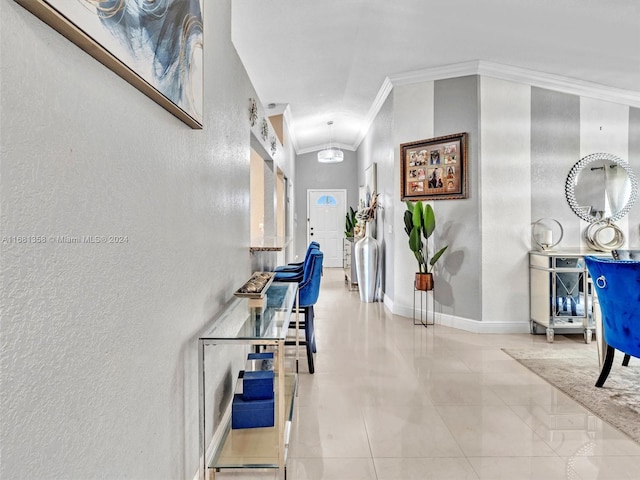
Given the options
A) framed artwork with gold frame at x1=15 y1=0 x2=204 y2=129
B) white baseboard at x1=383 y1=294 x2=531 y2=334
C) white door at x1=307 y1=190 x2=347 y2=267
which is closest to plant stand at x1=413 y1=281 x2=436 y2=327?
white baseboard at x1=383 y1=294 x2=531 y2=334

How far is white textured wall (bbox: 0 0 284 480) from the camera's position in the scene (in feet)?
2.28

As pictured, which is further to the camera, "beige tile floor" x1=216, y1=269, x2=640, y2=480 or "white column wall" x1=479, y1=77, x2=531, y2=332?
"white column wall" x1=479, y1=77, x2=531, y2=332

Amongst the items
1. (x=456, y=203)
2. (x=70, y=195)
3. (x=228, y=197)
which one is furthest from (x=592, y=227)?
(x=70, y=195)

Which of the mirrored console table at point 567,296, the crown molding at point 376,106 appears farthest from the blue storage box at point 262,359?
the crown molding at point 376,106

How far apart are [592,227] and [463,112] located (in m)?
1.97

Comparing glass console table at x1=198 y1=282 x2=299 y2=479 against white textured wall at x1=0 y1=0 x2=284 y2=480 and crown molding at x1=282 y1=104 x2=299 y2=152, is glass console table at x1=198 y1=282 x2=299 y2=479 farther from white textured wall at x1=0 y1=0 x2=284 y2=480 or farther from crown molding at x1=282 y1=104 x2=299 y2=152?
crown molding at x1=282 y1=104 x2=299 y2=152

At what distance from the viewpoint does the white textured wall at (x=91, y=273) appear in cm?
69

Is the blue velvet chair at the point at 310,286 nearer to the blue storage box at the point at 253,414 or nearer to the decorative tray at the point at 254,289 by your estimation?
the decorative tray at the point at 254,289

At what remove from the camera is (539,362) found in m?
3.48

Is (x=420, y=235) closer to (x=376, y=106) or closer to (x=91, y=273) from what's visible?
(x=376, y=106)

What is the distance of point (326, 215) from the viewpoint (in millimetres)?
10562

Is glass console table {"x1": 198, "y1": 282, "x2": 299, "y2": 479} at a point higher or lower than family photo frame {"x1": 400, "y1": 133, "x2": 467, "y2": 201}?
lower

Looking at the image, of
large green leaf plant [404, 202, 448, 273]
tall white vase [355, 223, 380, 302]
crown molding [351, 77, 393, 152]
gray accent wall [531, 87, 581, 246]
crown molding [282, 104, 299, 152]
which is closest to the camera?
gray accent wall [531, 87, 581, 246]

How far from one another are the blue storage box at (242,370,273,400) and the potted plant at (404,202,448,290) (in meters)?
2.92
